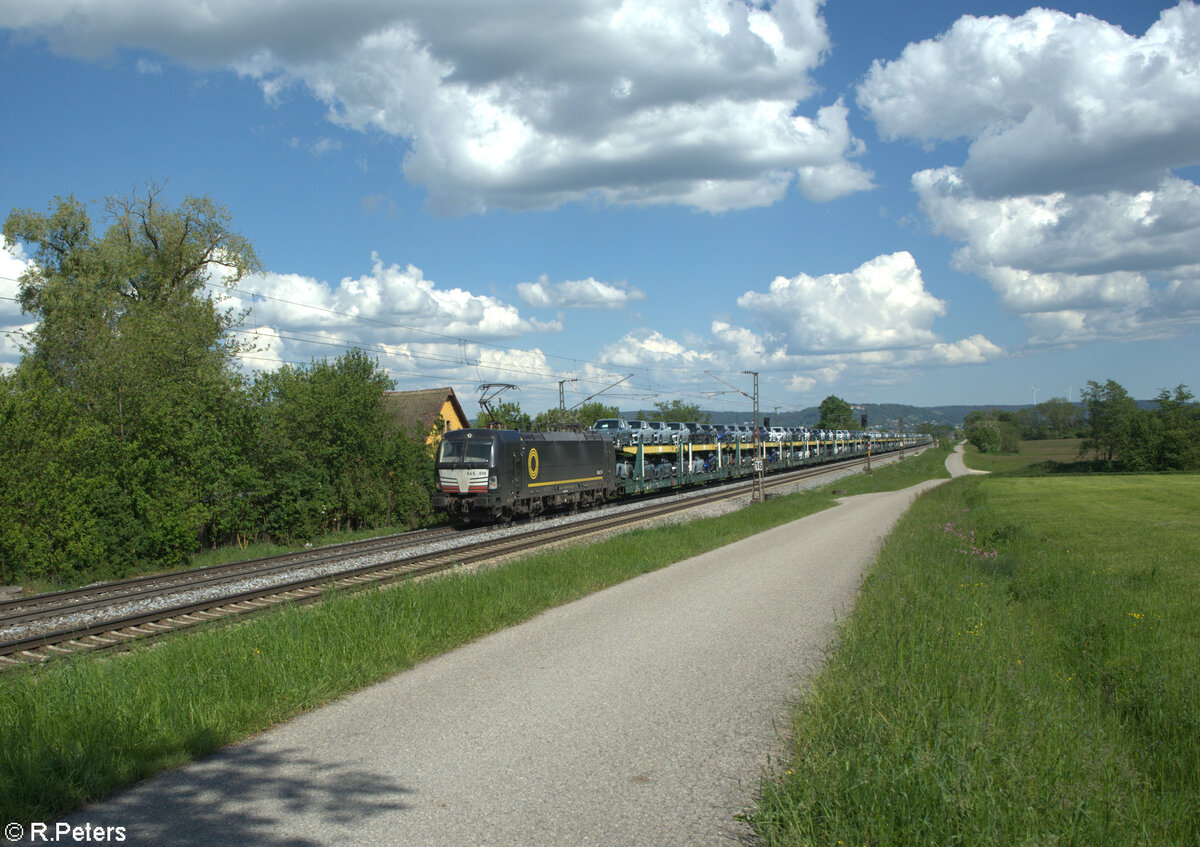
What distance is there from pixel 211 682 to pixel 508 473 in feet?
68.1

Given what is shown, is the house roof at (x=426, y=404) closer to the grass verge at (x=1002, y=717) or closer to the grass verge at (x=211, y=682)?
the grass verge at (x=211, y=682)

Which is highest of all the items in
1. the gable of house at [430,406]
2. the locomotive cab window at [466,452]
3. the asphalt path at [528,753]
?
the gable of house at [430,406]

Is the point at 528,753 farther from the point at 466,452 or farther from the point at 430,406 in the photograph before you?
the point at 430,406

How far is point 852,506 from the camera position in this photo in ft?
113

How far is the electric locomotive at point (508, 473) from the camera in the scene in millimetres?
26547

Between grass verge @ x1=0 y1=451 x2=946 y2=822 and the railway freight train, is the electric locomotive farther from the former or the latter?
grass verge @ x1=0 y1=451 x2=946 y2=822

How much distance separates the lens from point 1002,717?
556 cm

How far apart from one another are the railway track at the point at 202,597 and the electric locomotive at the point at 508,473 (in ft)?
8.06

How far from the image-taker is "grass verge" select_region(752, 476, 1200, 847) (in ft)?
13.5

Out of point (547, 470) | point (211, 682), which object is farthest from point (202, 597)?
point (547, 470)

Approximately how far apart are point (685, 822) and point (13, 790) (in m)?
4.13

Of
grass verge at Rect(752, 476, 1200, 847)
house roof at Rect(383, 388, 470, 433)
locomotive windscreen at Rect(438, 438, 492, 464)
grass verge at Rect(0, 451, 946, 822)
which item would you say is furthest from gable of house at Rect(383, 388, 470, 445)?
grass verge at Rect(752, 476, 1200, 847)

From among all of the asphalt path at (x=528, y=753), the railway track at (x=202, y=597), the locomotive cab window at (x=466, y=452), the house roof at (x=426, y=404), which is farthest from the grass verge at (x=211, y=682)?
the house roof at (x=426, y=404)

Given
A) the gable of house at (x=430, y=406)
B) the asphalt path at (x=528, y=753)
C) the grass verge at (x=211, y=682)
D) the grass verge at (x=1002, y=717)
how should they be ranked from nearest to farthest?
the grass verge at (x=1002, y=717), the asphalt path at (x=528, y=753), the grass verge at (x=211, y=682), the gable of house at (x=430, y=406)
